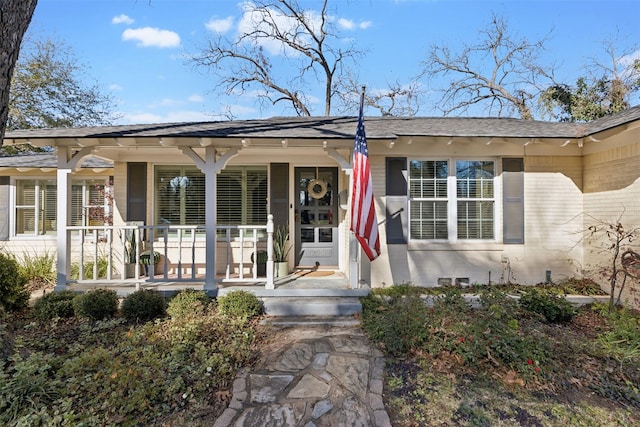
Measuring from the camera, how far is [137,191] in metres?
6.72

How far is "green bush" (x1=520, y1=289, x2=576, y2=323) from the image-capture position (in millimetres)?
4527

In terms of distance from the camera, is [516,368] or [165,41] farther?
[165,41]

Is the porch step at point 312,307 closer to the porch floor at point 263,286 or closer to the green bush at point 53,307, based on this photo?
the porch floor at point 263,286

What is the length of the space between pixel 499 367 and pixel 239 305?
10.6 ft

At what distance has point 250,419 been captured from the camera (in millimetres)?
2674

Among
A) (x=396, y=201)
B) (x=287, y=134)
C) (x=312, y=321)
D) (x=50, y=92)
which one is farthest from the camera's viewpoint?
(x=50, y=92)

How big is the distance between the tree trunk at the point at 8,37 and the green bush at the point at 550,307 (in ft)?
20.8

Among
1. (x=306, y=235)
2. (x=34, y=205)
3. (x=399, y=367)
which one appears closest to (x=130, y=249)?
(x=306, y=235)

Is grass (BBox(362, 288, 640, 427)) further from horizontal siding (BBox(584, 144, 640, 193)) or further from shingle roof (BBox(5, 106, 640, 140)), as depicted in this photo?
shingle roof (BBox(5, 106, 640, 140))

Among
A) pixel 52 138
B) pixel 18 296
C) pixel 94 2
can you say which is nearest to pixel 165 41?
pixel 94 2

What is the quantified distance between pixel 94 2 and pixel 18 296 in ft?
19.7

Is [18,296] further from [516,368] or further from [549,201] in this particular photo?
[549,201]

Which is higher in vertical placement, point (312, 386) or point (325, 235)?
point (325, 235)

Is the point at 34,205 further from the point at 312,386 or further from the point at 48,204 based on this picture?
the point at 312,386
